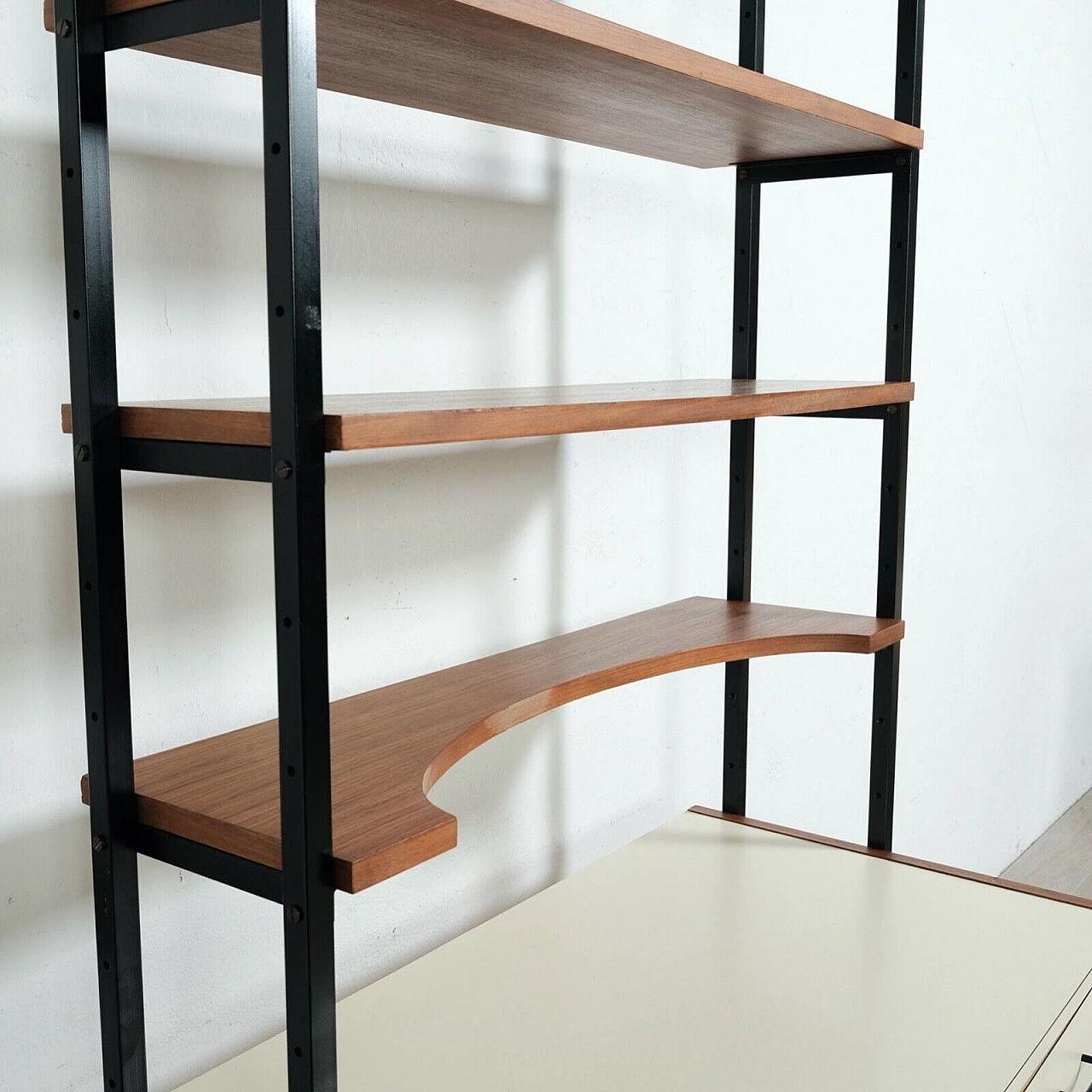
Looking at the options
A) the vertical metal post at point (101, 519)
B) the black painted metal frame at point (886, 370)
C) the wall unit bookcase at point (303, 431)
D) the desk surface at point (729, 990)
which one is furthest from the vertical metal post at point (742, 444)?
the vertical metal post at point (101, 519)

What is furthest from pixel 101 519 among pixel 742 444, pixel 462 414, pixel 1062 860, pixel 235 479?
pixel 1062 860

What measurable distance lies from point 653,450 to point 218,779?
1.05 meters

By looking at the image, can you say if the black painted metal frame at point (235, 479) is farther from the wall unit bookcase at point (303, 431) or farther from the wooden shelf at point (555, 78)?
the wooden shelf at point (555, 78)

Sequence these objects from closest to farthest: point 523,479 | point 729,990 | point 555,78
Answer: point 555,78
point 729,990
point 523,479

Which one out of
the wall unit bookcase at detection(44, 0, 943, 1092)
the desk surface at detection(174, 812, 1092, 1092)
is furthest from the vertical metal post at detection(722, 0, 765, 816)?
the wall unit bookcase at detection(44, 0, 943, 1092)

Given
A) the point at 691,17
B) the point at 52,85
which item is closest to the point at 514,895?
the point at 52,85

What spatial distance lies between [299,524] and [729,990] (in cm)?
88

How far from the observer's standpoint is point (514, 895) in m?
1.81

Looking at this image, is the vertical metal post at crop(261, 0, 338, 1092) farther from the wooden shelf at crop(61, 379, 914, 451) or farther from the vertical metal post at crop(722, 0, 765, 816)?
the vertical metal post at crop(722, 0, 765, 816)

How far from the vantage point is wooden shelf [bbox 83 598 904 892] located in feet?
3.13

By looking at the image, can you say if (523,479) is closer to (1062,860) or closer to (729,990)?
(729,990)

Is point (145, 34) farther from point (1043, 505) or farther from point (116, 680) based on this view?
point (1043, 505)

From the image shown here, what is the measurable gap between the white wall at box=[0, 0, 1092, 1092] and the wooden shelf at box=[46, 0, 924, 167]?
15 cm

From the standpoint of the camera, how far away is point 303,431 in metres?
0.85
